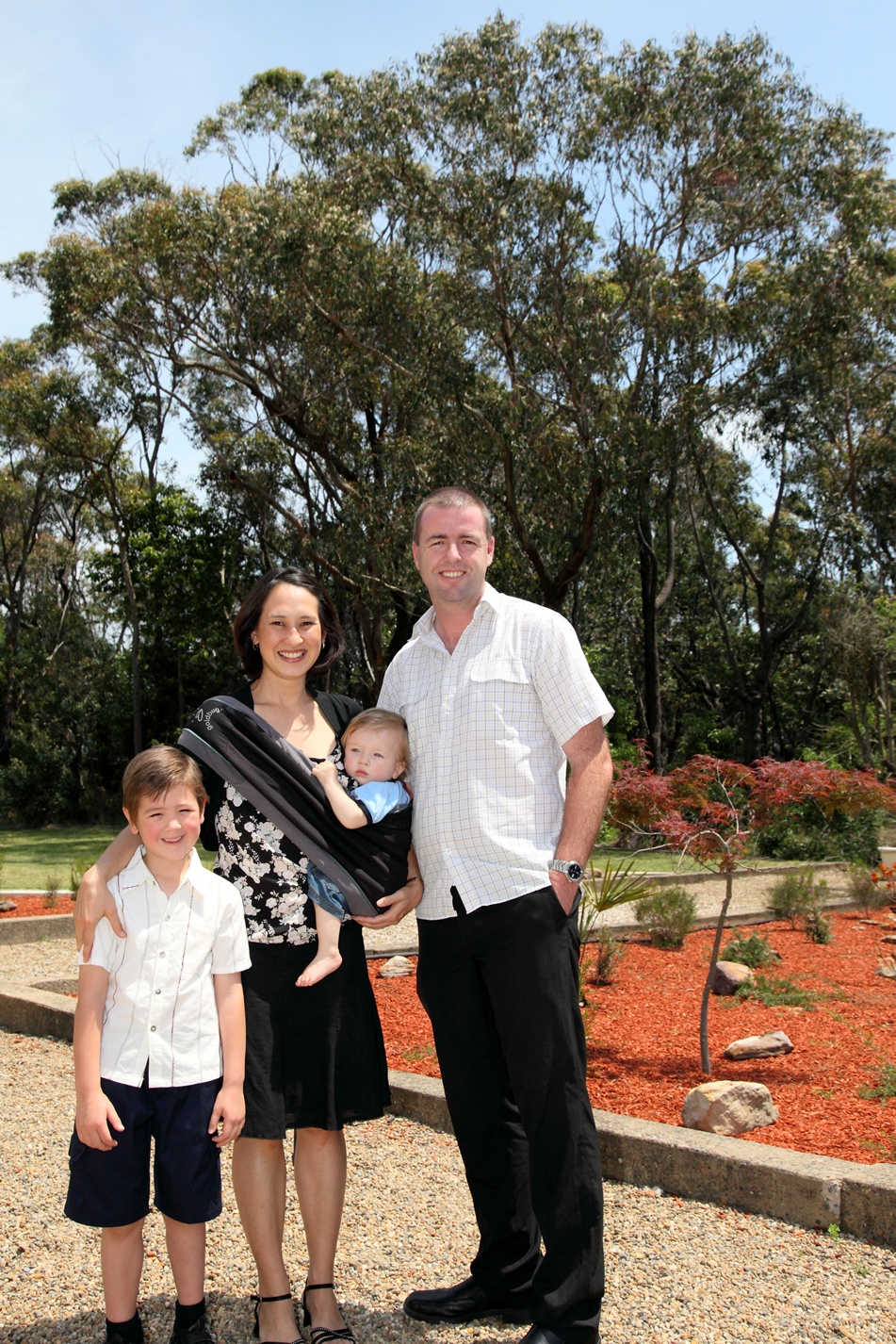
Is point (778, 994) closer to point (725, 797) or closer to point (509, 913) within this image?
point (725, 797)

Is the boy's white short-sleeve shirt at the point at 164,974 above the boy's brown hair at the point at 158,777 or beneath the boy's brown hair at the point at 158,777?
beneath

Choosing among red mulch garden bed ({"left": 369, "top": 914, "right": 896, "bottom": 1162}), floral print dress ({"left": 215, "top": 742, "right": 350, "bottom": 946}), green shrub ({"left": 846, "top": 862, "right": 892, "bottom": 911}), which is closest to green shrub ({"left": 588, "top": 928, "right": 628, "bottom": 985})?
red mulch garden bed ({"left": 369, "top": 914, "right": 896, "bottom": 1162})

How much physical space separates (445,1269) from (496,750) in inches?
57.3

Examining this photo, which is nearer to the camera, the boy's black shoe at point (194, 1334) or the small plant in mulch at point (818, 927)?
the boy's black shoe at point (194, 1334)

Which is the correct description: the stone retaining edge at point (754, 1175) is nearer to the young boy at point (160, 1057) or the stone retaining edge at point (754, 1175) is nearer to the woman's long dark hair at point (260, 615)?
the young boy at point (160, 1057)

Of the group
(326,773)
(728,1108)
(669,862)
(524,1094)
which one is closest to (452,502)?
(326,773)

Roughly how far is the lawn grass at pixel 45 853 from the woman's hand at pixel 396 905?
28.6ft

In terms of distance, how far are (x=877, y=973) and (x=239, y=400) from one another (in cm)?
2348

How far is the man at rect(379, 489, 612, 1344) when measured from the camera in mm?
2627

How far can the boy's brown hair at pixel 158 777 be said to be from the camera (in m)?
2.59

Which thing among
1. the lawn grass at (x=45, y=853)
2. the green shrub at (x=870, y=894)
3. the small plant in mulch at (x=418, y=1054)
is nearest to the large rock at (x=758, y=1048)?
the small plant in mulch at (x=418, y=1054)

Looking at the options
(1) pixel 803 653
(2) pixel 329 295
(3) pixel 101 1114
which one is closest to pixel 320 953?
(3) pixel 101 1114

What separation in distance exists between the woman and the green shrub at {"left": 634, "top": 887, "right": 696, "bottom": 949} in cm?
539

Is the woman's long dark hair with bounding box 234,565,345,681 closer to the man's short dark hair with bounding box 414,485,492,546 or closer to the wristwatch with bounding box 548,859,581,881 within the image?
the man's short dark hair with bounding box 414,485,492,546
